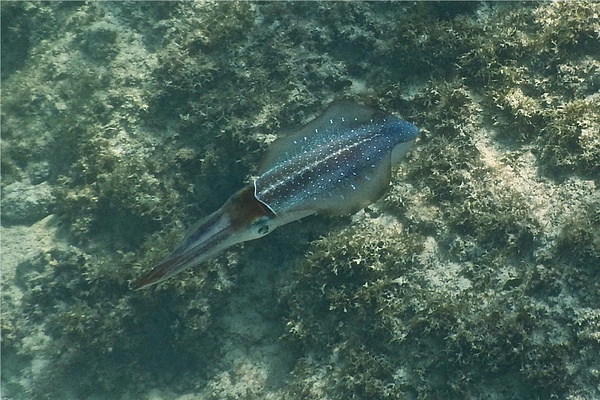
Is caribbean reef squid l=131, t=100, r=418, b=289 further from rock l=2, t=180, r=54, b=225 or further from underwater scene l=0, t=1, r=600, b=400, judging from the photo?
rock l=2, t=180, r=54, b=225

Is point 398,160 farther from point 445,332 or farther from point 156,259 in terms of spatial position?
point 156,259

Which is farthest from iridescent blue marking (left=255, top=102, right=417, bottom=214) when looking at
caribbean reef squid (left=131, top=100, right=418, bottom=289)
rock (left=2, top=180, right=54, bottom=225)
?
rock (left=2, top=180, right=54, bottom=225)

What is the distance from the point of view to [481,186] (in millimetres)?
4059

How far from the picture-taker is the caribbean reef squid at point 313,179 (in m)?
3.46

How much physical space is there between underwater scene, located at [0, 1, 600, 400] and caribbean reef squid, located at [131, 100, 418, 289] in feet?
0.09

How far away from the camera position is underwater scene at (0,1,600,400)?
12.1ft

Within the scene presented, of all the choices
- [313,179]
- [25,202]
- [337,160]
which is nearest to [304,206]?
[313,179]

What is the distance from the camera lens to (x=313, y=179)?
12.6 feet

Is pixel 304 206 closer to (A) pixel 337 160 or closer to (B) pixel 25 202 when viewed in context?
(A) pixel 337 160

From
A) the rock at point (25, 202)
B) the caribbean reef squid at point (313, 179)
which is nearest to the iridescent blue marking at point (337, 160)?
the caribbean reef squid at point (313, 179)

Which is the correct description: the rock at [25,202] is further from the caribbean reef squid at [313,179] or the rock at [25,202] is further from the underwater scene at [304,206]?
the caribbean reef squid at [313,179]

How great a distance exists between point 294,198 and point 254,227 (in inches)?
16.2

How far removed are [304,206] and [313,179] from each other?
241mm

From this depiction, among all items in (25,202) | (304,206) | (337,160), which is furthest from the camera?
(25,202)
